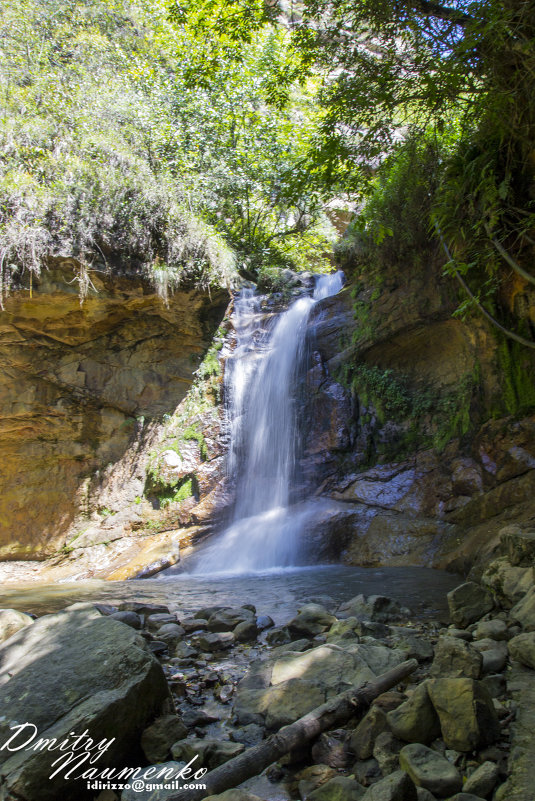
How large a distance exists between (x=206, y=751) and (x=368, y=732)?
691mm

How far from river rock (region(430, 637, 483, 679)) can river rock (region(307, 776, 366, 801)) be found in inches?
28.3

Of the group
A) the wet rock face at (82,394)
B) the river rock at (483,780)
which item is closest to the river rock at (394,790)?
the river rock at (483,780)

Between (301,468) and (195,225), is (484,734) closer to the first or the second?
(301,468)

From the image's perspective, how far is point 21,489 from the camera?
414 inches

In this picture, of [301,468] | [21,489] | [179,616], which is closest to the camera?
[179,616]

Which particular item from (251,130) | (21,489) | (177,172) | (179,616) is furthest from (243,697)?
(251,130)

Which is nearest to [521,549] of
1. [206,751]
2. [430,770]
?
[430,770]

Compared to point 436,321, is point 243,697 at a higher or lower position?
lower

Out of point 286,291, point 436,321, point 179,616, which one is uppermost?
point 286,291

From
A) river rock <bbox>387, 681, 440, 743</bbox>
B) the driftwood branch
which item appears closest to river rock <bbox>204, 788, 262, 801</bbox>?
river rock <bbox>387, 681, 440, 743</bbox>

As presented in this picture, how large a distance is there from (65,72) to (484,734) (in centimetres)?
1642

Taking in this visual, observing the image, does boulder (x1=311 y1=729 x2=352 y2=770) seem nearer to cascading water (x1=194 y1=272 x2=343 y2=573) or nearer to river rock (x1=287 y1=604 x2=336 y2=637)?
river rock (x1=287 y1=604 x2=336 y2=637)

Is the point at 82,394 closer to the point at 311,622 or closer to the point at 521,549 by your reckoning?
the point at 311,622

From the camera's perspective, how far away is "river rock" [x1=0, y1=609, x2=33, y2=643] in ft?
11.6
